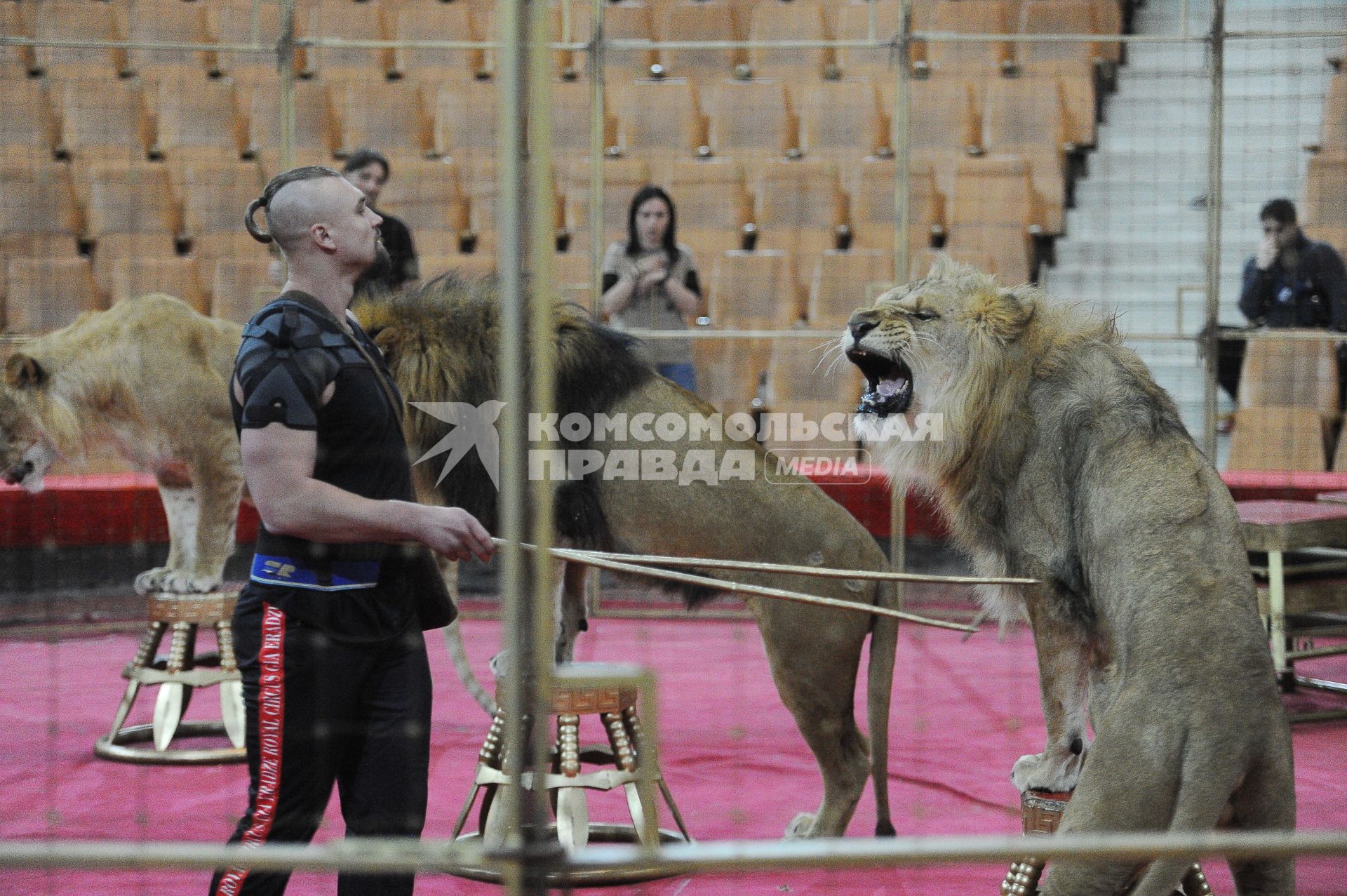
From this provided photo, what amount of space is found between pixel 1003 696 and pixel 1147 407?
2703mm

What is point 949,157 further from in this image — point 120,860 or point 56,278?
point 120,860

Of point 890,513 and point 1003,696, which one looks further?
point 890,513

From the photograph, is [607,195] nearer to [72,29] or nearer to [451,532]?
[72,29]

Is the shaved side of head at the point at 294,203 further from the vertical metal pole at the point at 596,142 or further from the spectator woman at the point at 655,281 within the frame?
the vertical metal pole at the point at 596,142

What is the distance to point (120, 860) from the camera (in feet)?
4.33

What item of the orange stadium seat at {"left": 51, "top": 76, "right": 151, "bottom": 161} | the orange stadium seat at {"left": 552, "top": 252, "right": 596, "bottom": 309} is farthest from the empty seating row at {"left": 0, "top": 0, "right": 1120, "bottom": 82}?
the orange stadium seat at {"left": 552, "top": 252, "right": 596, "bottom": 309}

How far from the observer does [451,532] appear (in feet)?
7.31

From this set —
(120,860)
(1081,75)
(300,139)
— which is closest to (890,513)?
(1081,75)

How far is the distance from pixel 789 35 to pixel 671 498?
5.96 metres

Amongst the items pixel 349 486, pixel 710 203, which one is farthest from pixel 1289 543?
pixel 710 203

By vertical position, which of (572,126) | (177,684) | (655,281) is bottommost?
(177,684)

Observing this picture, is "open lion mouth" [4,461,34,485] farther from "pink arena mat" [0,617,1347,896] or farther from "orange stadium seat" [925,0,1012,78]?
"orange stadium seat" [925,0,1012,78]

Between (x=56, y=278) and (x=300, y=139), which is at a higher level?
(x=300, y=139)

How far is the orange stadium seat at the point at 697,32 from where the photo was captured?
8.75 m
